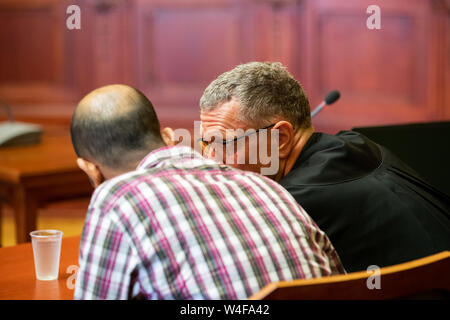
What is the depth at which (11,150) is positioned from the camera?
3082mm

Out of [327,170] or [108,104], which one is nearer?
[108,104]

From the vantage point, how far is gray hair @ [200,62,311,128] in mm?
1618

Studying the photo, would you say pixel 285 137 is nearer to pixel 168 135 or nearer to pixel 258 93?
pixel 258 93

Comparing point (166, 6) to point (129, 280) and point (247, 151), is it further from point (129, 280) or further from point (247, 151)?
point (129, 280)

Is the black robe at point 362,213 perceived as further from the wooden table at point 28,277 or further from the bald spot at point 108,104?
the wooden table at point 28,277

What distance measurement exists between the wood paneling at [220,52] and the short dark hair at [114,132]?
A: 110 inches

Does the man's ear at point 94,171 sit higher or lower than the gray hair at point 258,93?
lower

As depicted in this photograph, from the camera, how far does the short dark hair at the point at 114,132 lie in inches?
51.1

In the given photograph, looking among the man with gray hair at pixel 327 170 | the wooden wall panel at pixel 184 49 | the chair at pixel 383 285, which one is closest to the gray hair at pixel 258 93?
the man with gray hair at pixel 327 170

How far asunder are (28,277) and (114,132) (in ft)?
1.27

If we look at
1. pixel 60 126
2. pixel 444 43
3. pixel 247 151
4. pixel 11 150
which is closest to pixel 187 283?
pixel 247 151

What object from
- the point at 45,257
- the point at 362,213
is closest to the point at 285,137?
the point at 362,213

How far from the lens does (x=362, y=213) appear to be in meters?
1.51

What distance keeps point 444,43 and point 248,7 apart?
116 centimetres
